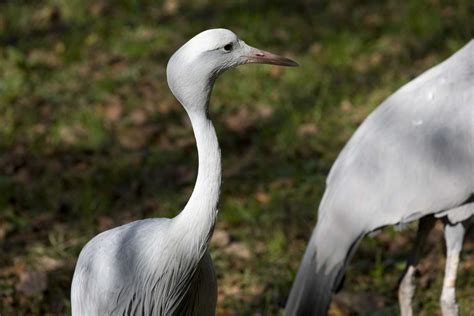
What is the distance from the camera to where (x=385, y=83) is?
629 centimetres

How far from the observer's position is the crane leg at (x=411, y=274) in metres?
4.04

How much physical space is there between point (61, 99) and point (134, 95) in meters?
0.52

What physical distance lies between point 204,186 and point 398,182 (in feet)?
3.46

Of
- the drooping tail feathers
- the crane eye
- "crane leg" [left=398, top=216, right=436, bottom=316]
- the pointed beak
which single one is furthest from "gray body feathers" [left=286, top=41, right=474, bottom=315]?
the crane eye

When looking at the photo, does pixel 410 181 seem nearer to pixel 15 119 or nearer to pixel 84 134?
pixel 84 134

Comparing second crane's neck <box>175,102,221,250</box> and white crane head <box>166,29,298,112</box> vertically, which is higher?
white crane head <box>166,29,298,112</box>

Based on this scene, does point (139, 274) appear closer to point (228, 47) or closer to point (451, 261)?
point (228, 47)

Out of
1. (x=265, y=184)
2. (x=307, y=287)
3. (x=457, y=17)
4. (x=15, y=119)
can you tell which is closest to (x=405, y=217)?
(x=307, y=287)

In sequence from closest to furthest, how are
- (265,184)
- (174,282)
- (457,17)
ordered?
(174,282) → (265,184) → (457,17)

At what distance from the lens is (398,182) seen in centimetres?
371

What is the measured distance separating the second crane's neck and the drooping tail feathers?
2.65 ft

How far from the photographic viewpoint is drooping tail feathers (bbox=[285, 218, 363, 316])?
371 cm

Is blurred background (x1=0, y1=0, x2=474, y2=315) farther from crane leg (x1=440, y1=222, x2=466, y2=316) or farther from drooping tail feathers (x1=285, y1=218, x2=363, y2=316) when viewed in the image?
drooping tail feathers (x1=285, y1=218, x2=363, y2=316)

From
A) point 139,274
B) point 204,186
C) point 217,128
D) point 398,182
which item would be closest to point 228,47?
point 204,186
